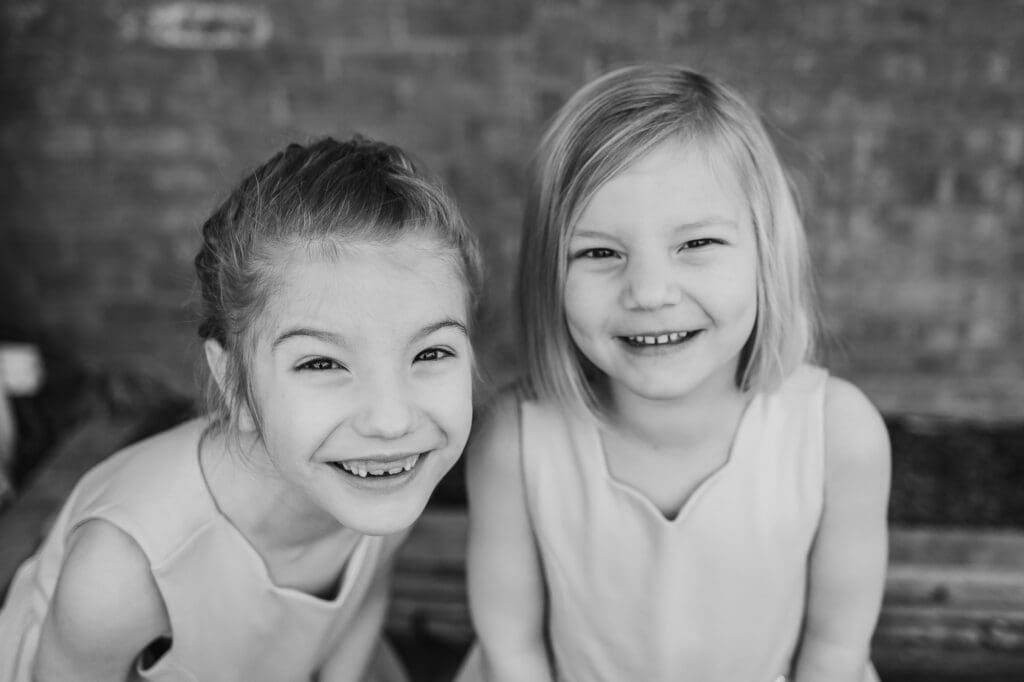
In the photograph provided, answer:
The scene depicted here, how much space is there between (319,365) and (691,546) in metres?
0.80

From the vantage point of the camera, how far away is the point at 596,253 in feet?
6.04

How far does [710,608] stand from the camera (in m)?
2.06

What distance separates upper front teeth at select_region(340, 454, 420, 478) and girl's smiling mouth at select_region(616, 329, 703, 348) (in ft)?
1.37

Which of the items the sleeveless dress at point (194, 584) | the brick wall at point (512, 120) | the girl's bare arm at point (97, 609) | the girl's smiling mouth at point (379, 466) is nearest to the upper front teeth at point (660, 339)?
the girl's smiling mouth at point (379, 466)

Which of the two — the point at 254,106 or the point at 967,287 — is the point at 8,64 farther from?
the point at 967,287

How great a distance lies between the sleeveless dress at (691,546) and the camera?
2014mm

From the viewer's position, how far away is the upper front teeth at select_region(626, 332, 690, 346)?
184 cm

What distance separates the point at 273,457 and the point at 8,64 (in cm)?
213

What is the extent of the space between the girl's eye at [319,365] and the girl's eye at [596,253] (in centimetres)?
46

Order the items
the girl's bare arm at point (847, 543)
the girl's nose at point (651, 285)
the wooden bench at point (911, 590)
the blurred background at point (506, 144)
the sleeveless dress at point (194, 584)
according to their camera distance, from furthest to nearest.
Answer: the blurred background at point (506, 144) < the wooden bench at point (911, 590) < the girl's bare arm at point (847, 543) < the sleeveless dress at point (194, 584) < the girl's nose at point (651, 285)

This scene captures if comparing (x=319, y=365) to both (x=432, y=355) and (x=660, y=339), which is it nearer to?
(x=432, y=355)

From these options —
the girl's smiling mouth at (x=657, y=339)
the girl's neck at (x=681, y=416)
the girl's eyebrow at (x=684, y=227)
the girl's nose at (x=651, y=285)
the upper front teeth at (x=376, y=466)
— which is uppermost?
the girl's eyebrow at (x=684, y=227)

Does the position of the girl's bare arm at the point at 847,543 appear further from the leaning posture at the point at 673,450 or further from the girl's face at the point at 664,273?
the girl's face at the point at 664,273

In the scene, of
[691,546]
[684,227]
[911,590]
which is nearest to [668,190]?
[684,227]
